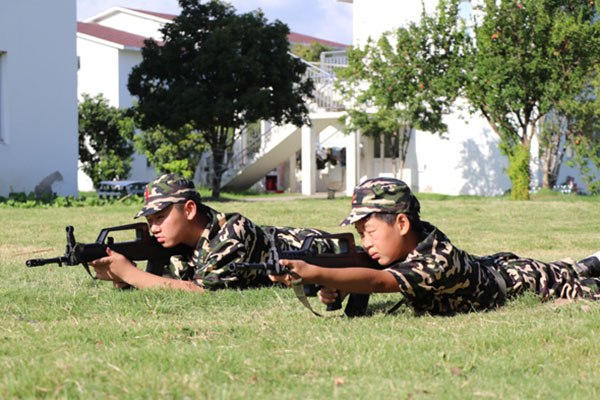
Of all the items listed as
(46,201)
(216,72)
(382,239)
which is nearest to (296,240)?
(382,239)

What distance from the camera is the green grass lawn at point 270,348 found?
328 cm

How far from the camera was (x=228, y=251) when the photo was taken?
5566mm

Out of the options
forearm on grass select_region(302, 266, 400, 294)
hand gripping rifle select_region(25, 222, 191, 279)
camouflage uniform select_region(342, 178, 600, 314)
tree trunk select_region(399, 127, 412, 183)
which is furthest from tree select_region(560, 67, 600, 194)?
forearm on grass select_region(302, 266, 400, 294)

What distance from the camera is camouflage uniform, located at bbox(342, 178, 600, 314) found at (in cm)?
452

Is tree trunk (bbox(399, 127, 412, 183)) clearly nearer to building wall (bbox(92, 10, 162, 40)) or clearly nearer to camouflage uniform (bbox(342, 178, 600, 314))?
building wall (bbox(92, 10, 162, 40))

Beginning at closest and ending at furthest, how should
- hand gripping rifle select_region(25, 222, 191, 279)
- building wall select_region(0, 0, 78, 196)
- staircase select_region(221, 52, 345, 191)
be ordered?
hand gripping rifle select_region(25, 222, 191, 279) → building wall select_region(0, 0, 78, 196) → staircase select_region(221, 52, 345, 191)

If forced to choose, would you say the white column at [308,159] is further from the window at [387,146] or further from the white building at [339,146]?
the window at [387,146]

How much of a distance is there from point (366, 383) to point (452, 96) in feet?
73.4

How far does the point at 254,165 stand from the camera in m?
31.8

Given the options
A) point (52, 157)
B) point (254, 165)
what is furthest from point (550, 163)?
point (52, 157)

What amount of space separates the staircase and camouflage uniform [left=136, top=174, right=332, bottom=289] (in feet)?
80.2

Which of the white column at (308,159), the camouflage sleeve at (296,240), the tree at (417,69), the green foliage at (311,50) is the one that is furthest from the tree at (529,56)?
the green foliage at (311,50)

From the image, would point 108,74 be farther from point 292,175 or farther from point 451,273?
point 451,273

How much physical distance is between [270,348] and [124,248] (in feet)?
6.56
